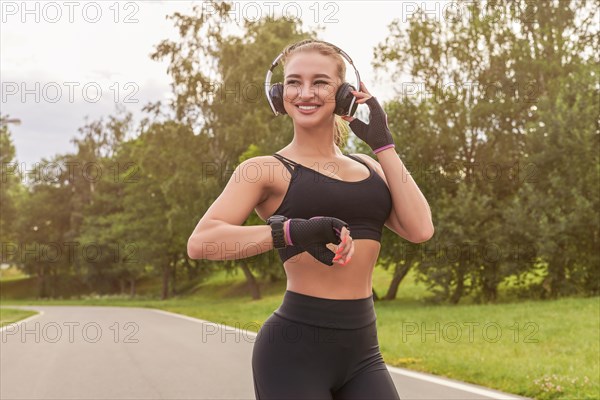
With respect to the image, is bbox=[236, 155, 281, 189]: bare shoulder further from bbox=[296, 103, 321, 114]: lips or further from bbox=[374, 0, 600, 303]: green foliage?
bbox=[374, 0, 600, 303]: green foliage

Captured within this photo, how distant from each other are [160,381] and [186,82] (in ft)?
94.8

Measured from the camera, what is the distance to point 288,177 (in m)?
2.33

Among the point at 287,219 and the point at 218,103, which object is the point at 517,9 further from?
the point at 287,219

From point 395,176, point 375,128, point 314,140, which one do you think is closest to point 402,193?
point 395,176

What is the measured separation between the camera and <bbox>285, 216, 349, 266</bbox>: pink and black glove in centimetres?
209

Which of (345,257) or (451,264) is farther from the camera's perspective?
(451,264)

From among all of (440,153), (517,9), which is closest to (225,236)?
A: (440,153)

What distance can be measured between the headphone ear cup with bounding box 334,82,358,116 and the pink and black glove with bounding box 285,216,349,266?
1.56 ft

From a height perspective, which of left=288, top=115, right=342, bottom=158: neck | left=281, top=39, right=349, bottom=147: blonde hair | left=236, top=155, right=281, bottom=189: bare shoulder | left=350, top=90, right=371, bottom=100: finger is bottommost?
left=236, top=155, right=281, bottom=189: bare shoulder

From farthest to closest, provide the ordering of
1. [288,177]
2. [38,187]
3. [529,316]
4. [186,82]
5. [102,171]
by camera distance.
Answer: [38,187] → [102,171] → [186,82] → [529,316] → [288,177]

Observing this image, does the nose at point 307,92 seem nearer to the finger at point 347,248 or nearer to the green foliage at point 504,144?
the finger at point 347,248

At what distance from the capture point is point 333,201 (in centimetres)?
231

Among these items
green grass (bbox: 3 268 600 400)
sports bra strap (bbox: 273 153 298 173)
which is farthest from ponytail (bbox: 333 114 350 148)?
green grass (bbox: 3 268 600 400)

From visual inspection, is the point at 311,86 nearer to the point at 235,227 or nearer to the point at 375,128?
the point at 375,128
